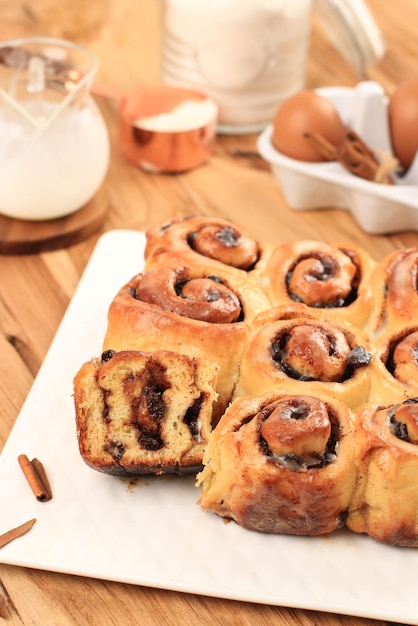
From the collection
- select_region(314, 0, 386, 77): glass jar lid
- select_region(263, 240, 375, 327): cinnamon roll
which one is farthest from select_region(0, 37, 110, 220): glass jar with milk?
select_region(314, 0, 386, 77): glass jar lid

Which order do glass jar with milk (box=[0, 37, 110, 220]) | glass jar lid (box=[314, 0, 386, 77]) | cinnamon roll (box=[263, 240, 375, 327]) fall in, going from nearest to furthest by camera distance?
cinnamon roll (box=[263, 240, 375, 327]) < glass jar with milk (box=[0, 37, 110, 220]) < glass jar lid (box=[314, 0, 386, 77])

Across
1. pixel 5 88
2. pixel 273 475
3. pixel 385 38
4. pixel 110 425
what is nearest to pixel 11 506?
pixel 110 425

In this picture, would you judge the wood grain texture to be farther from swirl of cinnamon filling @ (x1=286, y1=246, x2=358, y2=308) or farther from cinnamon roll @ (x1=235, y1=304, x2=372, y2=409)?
cinnamon roll @ (x1=235, y1=304, x2=372, y2=409)

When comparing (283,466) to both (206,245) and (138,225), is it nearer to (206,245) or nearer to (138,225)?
(206,245)

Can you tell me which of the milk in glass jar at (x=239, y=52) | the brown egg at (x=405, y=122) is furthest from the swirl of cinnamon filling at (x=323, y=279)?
the milk in glass jar at (x=239, y=52)

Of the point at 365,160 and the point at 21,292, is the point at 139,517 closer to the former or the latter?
the point at 21,292
